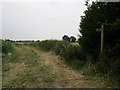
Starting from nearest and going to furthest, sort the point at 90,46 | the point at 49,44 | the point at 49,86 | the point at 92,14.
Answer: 1. the point at 49,86
2. the point at 92,14
3. the point at 90,46
4. the point at 49,44

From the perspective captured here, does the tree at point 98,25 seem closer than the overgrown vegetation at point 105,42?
No

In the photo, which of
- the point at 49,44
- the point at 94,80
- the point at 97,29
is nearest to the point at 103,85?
the point at 94,80

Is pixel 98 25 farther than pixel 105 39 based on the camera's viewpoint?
No

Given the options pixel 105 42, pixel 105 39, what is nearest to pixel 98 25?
pixel 105 39

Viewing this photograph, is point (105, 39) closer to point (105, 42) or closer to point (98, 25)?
point (105, 42)

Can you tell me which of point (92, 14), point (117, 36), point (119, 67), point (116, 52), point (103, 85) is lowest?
point (103, 85)

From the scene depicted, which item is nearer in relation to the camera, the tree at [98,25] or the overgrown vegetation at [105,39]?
the overgrown vegetation at [105,39]

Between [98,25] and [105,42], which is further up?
[98,25]

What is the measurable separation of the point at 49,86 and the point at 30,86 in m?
0.58

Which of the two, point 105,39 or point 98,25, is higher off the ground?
point 98,25

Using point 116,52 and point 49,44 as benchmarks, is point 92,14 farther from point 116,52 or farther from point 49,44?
point 49,44

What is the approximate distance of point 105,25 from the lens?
735 cm

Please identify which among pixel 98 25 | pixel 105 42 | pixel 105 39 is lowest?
pixel 105 42

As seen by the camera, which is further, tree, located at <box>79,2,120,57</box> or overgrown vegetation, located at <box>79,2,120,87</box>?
tree, located at <box>79,2,120,57</box>
